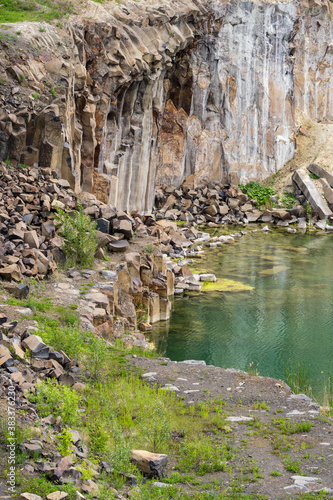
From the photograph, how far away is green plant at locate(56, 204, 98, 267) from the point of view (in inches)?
597

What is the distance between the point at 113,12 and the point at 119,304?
58.2ft

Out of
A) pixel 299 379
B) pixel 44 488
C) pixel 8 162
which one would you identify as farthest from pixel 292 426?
pixel 8 162

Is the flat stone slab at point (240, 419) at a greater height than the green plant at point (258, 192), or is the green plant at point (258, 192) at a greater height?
the green plant at point (258, 192)

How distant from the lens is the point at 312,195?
36438 mm

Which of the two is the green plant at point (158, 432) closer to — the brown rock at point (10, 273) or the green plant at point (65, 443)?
the green plant at point (65, 443)

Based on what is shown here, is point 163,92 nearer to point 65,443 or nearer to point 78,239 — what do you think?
point 78,239

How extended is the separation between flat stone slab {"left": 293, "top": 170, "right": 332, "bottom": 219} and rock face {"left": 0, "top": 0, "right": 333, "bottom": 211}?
314 centimetres

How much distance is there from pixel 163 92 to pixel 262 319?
2055 cm

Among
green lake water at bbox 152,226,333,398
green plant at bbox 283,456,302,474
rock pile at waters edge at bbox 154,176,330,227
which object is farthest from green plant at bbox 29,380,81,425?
rock pile at waters edge at bbox 154,176,330,227

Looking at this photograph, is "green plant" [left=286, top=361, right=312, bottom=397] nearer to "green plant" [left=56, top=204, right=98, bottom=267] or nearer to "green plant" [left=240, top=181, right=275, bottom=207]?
"green plant" [left=56, top=204, right=98, bottom=267]

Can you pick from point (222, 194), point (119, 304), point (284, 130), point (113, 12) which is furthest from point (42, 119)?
point (284, 130)

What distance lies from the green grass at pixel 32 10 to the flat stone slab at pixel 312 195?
20.2 metres

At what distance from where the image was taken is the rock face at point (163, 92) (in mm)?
18547

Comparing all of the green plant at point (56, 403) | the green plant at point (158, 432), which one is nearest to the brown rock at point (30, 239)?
the green plant at point (56, 403)
